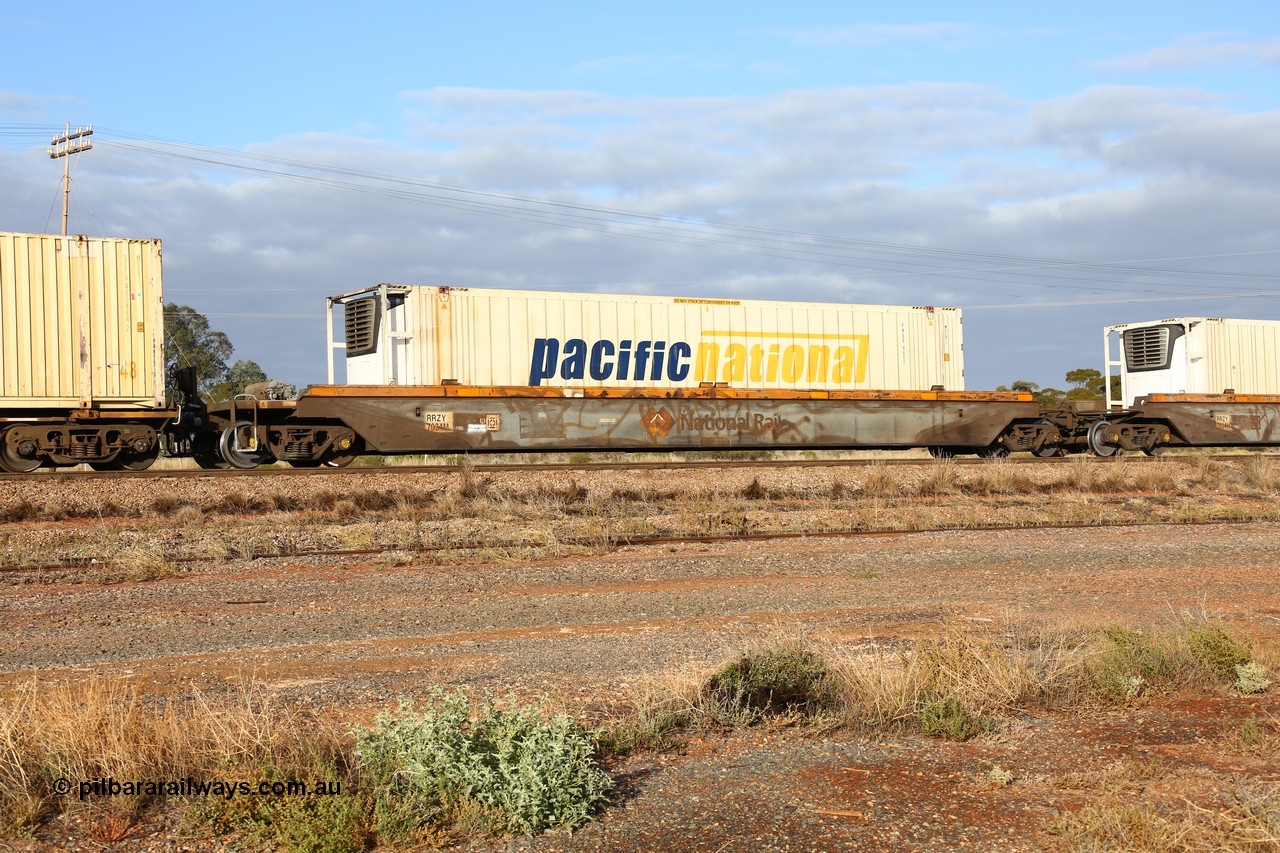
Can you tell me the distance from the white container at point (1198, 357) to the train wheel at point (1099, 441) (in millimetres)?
1662

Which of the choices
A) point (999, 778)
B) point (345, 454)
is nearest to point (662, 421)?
point (345, 454)

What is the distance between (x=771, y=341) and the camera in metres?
21.4

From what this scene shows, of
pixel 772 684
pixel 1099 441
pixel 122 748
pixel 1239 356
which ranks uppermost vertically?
pixel 1239 356

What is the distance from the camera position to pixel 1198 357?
2600 cm

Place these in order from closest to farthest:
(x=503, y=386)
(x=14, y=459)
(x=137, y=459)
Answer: (x=14, y=459)
(x=137, y=459)
(x=503, y=386)

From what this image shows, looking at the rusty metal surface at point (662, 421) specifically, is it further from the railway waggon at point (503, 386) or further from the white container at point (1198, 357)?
the white container at point (1198, 357)

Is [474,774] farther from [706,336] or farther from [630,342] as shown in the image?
[706,336]

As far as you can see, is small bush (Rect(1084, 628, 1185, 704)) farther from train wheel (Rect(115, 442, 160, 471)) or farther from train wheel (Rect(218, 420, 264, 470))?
train wheel (Rect(115, 442, 160, 471))

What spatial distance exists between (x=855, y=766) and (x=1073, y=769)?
98cm

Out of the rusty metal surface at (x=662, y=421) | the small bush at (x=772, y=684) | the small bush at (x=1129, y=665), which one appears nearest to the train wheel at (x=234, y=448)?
the rusty metal surface at (x=662, y=421)

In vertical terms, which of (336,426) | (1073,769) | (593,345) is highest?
(593,345)

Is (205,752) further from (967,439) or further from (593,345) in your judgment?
(967,439)

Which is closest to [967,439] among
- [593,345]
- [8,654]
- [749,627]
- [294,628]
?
[593,345]

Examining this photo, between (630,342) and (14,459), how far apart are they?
34.6ft
